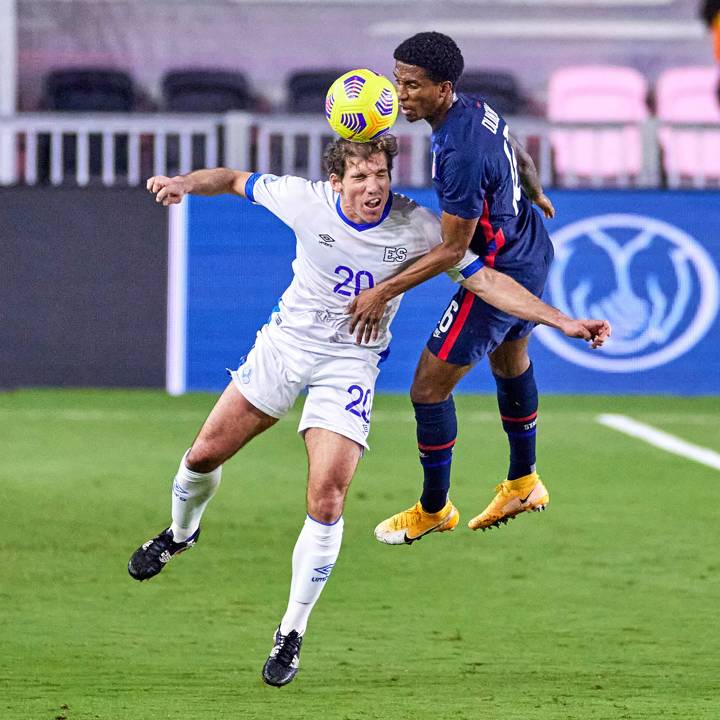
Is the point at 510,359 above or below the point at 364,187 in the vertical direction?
below

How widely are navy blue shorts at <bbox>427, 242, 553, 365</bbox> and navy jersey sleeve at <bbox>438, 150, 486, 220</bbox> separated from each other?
656 millimetres

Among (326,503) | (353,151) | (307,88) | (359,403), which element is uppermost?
(353,151)

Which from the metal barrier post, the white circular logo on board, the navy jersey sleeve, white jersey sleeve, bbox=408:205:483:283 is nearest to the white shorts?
white jersey sleeve, bbox=408:205:483:283

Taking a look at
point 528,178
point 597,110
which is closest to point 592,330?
point 528,178

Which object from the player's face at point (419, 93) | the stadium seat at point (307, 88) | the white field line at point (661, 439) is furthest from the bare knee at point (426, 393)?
the stadium seat at point (307, 88)

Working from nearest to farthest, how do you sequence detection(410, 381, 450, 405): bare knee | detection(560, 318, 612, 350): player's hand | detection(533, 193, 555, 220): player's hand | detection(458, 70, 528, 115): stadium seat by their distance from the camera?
detection(560, 318, 612, 350): player's hand
detection(533, 193, 555, 220): player's hand
detection(410, 381, 450, 405): bare knee
detection(458, 70, 528, 115): stadium seat

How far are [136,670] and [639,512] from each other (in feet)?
15.4

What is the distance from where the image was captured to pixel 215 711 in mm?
5887

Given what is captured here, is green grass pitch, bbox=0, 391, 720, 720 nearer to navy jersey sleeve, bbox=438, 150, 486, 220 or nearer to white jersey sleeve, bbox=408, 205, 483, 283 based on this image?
white jersey sleeve, bbox=408, 205, 483, 283

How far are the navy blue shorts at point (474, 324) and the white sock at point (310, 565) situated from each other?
1.14 m

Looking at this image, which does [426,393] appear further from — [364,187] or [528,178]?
[364,187]

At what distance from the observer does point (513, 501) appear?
7.94m

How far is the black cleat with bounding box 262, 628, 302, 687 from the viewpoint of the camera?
6.12m

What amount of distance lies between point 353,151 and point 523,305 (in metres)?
0.96
